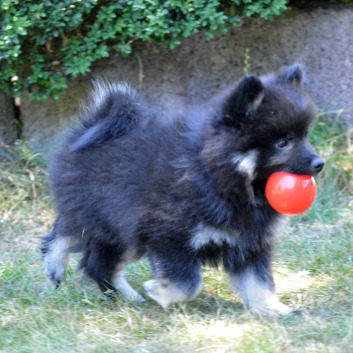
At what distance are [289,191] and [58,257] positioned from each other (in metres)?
1.80

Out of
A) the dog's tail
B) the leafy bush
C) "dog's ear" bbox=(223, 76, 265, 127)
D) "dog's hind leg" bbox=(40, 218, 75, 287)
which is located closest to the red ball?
"dog's ear" bbox=(223, 76, 265, 127)

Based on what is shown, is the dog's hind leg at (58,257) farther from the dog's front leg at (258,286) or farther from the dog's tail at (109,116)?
the dog's front leg at (258,286)

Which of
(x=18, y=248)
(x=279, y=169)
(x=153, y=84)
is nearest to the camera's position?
(x=279, y=169)

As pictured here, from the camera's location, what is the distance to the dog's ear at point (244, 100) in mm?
3752

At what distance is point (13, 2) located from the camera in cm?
577

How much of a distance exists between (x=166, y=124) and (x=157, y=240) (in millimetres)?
720

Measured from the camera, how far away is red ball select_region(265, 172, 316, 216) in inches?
147

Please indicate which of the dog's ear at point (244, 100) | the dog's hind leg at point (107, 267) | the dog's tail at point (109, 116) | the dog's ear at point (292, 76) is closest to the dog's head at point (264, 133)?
the dog's ear at point (244, 100)

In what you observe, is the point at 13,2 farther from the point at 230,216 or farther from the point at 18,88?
the point at 230,216

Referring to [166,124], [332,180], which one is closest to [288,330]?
[166,124]

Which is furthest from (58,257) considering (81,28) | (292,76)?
(81,28)

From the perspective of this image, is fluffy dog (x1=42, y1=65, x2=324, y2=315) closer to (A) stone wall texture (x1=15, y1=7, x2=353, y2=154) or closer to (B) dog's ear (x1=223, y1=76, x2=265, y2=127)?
(B) dog's ear (x1=223, y1=76, x2=265, y2=127)

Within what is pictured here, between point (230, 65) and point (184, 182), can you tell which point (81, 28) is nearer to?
point (230, 65)

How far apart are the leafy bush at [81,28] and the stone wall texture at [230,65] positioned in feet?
1.45
